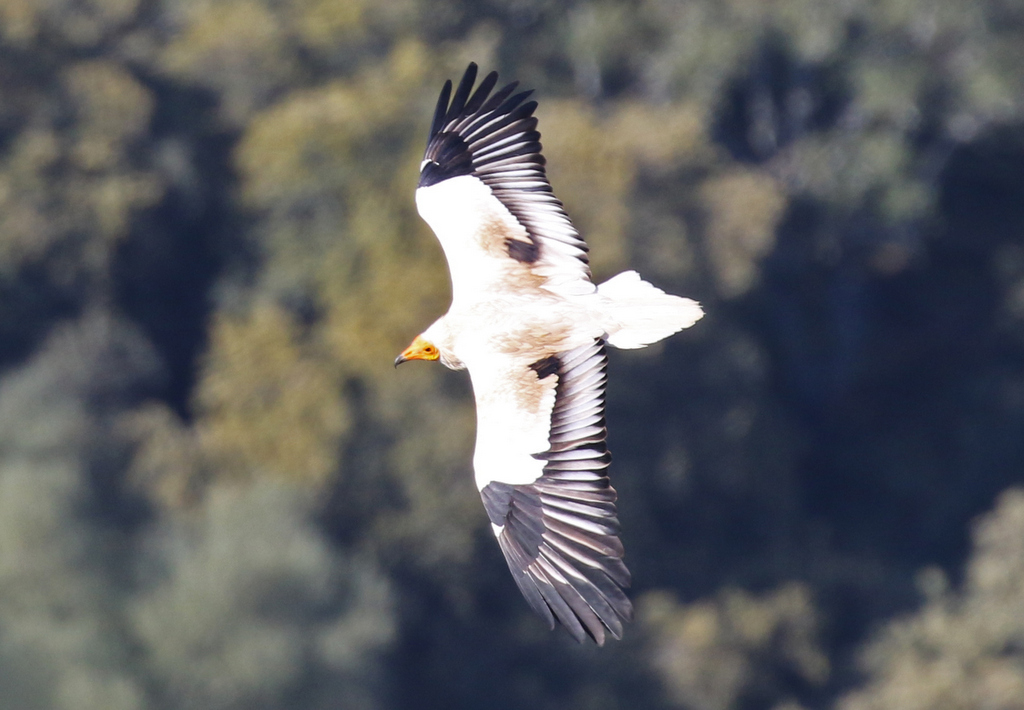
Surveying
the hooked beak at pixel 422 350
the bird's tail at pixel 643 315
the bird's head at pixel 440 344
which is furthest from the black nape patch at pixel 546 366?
the hooked beak at pixel 422 350

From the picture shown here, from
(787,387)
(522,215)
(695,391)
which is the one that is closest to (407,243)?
(695,391)

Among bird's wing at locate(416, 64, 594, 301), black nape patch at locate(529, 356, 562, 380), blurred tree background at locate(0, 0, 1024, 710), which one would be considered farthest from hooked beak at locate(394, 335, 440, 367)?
blurred tree background at locate(0, 0, 1024, 710)

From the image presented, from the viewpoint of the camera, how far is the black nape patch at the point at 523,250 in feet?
28.5

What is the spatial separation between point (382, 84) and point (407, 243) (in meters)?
3.87

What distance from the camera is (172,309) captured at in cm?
2841

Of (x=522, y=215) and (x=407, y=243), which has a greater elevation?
(x=407, y=243)

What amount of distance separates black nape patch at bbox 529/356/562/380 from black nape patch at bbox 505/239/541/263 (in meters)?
0.94

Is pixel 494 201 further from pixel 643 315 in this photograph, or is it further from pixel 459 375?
pixel 459 375

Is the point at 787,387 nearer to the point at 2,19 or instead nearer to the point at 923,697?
the point at 923,697

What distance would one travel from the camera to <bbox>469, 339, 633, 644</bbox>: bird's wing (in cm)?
710

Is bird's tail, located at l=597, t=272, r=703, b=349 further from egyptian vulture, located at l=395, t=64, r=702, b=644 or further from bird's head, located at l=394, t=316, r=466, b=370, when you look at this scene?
bird's head, located at l=394, t=316, r=466, b=370

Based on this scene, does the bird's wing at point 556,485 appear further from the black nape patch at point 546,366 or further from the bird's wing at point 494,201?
the bird's wing at point 494,201

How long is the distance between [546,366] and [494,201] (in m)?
1.43

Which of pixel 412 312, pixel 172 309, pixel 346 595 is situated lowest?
pixel 346 595
